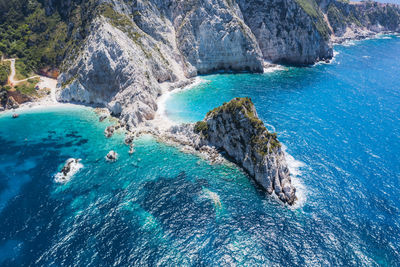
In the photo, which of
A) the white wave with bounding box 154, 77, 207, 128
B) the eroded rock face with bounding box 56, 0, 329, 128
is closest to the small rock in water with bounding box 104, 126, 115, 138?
the eroded rock face with bounding box 56, 0, 329, 128

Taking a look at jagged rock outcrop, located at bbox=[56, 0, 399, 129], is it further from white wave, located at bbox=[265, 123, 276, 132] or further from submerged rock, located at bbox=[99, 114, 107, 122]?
white wave, located at bbox=[265, 123, 276, 132]

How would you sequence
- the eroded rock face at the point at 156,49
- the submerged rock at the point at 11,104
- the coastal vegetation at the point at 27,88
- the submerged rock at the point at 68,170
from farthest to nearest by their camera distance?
the coastal vegetation at the point at 27,88 < the submerged rock at the point at 11,104 < the eroded rock face at the point at 156,49 < the submerged rock at the point at 68,170

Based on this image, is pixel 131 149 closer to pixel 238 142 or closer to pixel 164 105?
pixel 164 105

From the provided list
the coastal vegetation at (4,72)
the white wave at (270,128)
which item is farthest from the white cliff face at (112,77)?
the white wave at (270,128)

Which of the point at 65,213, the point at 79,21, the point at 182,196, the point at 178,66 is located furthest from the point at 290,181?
the point at 79,21

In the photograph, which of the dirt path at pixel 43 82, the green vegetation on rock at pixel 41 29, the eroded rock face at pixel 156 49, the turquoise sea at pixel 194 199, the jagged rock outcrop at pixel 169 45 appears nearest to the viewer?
the turquoise sea at pixel 194 199

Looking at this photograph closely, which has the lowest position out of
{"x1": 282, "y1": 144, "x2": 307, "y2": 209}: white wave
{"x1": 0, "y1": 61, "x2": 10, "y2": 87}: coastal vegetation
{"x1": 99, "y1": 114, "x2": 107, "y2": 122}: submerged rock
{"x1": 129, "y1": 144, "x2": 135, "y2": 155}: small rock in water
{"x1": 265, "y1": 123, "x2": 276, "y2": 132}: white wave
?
{"x1": 282, "y1": 144, "x2": 307, "y2": 209}: white wave

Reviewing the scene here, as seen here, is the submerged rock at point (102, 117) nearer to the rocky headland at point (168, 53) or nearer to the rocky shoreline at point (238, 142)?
the rocky headland at point (168, 53)
